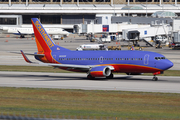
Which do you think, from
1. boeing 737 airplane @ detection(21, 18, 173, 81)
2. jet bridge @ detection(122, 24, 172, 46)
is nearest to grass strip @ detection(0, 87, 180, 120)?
boeing 737 airplane @ detection(21, 18, 173, 81)

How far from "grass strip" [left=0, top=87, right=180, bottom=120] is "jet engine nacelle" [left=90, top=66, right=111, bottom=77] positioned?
8.13 meters

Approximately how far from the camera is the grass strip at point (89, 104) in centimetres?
2602

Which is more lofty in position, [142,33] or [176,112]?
[142,33]

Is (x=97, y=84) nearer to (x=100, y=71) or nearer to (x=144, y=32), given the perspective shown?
(x=100, y=71)

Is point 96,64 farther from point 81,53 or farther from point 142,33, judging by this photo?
point 142,33

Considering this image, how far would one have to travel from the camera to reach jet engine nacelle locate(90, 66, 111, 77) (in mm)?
45469

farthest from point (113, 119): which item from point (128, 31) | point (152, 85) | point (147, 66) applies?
point (128, 31)

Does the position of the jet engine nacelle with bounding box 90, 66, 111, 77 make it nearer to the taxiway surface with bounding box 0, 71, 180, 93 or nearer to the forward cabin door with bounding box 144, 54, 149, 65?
the taxiway surface with bounding box 0, 71, 180, 93

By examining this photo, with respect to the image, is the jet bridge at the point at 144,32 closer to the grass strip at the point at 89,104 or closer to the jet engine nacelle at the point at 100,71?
the jet engine nacelle at the point at 100,71

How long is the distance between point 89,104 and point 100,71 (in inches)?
605

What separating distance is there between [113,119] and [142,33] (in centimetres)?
10575

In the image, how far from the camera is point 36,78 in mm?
49344

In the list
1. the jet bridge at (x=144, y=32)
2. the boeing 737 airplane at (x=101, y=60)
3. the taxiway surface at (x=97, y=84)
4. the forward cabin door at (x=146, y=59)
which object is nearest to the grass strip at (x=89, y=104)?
the taxiway surface at (x=97, y=84)

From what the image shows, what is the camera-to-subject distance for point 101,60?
47438 mm
